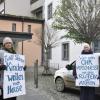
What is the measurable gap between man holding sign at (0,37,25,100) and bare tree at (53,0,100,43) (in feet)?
34.5

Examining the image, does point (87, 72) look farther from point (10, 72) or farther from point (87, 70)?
point (10, 72)

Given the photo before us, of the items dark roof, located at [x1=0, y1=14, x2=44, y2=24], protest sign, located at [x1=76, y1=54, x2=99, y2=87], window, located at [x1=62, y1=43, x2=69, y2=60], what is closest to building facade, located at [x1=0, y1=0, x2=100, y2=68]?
window, located at [x1=62, y1=43, x2=69, y2=60]

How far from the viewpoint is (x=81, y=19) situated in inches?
740

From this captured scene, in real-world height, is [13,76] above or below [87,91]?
above

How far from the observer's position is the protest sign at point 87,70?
9742mm

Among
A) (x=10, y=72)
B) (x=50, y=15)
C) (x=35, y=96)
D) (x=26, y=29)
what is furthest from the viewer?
(x=26, y=29)

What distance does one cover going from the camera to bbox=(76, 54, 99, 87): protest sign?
9.74 meters

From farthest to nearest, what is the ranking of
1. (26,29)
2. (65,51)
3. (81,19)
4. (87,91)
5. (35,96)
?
(26,29) → (65,51) → (81,19) → (35,96) → (87,91)

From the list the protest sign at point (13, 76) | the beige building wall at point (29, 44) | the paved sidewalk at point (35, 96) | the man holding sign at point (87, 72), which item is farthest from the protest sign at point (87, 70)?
the beige building wall at point (29, 44)

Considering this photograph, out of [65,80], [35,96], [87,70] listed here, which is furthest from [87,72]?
[65,80]

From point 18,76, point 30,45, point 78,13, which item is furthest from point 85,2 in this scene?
point 30,45

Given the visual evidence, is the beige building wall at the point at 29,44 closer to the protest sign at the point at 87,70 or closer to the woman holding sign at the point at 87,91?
the protest sign at the point at 87,70

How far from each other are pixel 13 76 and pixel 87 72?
8.98 ft

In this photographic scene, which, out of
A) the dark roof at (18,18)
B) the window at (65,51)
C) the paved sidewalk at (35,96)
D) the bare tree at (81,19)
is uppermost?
the dark roof at (18,18)
